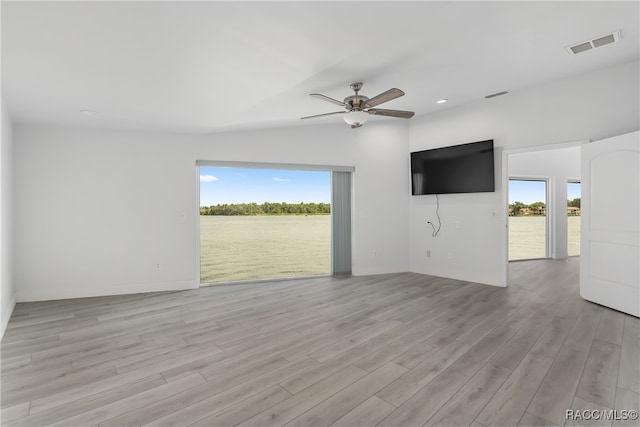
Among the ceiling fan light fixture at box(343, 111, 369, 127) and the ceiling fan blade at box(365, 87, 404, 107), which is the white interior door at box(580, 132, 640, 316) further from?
the ceiling fan light fixture at box(343, 111, 369, 127)

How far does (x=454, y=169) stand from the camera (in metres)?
5.48

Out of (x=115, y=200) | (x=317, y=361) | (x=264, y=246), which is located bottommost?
(x=317, y=361)

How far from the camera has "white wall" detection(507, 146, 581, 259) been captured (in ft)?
25.1

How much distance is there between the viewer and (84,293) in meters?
4.58

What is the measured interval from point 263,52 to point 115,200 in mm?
3578

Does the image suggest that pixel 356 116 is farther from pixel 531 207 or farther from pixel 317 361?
pixel 531 207

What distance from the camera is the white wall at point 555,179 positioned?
7.65 metres

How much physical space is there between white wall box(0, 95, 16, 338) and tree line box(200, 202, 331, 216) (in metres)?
3.17

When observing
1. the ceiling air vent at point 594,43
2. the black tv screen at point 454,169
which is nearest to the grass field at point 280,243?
the black tv screen at point 454,169

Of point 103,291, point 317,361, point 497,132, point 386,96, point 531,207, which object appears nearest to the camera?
point 317,361

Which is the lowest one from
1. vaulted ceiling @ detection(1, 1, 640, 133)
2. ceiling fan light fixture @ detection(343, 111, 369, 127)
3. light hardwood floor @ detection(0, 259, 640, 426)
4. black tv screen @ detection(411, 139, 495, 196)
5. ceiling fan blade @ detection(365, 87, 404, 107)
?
light hardwood floor @ detection(0, 259, 640, 426)

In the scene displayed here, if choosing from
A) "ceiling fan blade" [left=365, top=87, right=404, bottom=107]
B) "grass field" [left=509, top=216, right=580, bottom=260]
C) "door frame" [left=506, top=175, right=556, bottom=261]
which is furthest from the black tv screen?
"grass field" [left=509, top=216, right=580, bottom=260]

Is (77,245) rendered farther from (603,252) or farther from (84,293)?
(603,252)

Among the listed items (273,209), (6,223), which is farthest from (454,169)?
(6,223)
